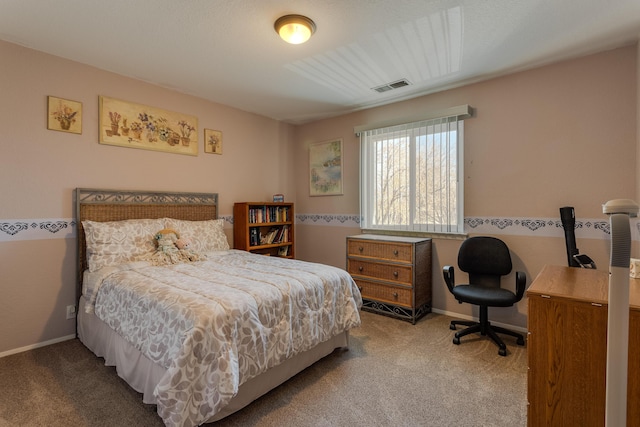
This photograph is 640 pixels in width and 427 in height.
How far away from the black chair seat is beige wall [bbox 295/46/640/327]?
0.55 meters

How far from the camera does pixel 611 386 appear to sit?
3.15 ft

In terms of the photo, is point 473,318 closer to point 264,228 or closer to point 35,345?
point 264,228

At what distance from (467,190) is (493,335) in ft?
4.70

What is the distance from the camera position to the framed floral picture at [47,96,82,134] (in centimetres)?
262

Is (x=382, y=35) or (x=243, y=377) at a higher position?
(x=382, y=35)

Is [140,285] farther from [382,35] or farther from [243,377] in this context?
[382,35]

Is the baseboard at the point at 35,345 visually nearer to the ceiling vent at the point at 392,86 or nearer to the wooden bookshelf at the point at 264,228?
the wooden bookshelf at the point at 264,228

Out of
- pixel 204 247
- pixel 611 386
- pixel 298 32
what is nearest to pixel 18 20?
pixel 298 32

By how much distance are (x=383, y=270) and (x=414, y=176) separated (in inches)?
45.6

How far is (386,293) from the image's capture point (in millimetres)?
3361

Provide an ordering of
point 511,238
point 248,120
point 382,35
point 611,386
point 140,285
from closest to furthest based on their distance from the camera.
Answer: point 611,386
point 140,285
point 382,35
point 511,238
point 248,120

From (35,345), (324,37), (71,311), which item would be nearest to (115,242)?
(71,311)

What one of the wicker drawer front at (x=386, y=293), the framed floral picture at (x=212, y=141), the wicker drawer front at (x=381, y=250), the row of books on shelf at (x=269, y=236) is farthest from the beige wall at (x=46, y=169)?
the wicker drawer front at (x=386, y=293)

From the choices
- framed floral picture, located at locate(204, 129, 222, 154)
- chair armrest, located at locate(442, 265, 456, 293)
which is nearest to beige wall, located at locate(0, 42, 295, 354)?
framed floral picture, located at locate(204, 129, 222, 154)
